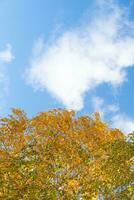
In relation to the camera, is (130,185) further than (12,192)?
Yes

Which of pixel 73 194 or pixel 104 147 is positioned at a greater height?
pixel 104 147

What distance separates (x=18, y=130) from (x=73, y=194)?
21295mm

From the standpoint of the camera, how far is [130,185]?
28625 millimetres

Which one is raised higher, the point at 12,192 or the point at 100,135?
the point at 100,135

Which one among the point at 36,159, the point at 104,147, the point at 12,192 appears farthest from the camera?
the point at 104,147

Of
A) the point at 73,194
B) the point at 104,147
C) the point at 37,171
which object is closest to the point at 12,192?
the point at 37,171

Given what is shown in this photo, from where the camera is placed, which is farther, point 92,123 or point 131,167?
point 92,123

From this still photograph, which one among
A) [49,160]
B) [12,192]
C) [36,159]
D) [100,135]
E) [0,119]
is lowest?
[12,192]

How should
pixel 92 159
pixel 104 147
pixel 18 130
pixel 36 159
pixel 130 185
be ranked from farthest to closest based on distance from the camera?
pixel 18 130, pixel 92 159, pixel 104 147, pixel 36 159, pixel 130 185

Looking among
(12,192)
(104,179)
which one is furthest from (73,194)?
(12,192)

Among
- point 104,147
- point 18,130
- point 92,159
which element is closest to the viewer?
point 104,147

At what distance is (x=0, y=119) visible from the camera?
50062 millimetres

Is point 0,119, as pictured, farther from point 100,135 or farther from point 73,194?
point 73,194

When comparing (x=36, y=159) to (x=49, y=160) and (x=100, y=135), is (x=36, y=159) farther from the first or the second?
(x=100, y=135)
